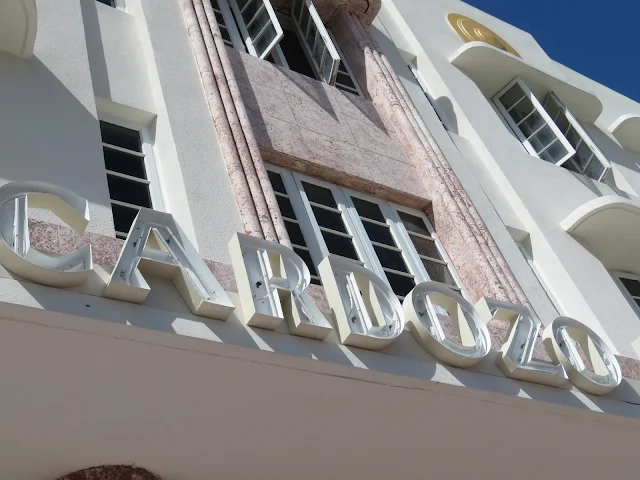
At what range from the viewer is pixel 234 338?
507 cm

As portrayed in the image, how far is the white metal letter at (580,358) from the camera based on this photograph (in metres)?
6.52

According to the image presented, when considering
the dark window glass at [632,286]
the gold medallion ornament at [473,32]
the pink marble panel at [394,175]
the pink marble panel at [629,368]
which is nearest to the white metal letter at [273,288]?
the pink marble panel at [629,368]

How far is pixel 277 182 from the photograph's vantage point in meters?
9.29

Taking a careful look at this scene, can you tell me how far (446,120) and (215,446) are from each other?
807 centimetres

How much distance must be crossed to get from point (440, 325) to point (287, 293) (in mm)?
1358

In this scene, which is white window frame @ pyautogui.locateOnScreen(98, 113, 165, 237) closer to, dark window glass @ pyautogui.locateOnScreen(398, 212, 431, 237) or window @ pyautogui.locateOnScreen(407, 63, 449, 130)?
dark window glass @ pyautogui.locateOnScreen(398, 212, 431, 237)

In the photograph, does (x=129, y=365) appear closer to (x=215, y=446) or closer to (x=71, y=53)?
(x=215, y=446)

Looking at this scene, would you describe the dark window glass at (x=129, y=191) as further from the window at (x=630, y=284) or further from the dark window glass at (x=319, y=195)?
the window at (x=630, y=284)

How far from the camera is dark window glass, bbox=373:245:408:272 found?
358 inches

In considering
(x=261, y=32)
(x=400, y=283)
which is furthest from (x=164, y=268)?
(x=261, y=32)

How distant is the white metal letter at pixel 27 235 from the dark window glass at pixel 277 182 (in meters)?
3.96

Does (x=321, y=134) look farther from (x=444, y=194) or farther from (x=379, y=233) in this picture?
(x=444, y=194)

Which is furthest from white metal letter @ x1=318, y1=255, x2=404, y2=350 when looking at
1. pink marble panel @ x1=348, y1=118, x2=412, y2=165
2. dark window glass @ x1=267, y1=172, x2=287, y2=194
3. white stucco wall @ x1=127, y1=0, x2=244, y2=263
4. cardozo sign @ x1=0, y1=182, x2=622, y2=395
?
pink marble panel @ x1=348, y1=118, x2=412, y2=165

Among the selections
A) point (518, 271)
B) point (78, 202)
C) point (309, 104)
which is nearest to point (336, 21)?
point (309, 104)
